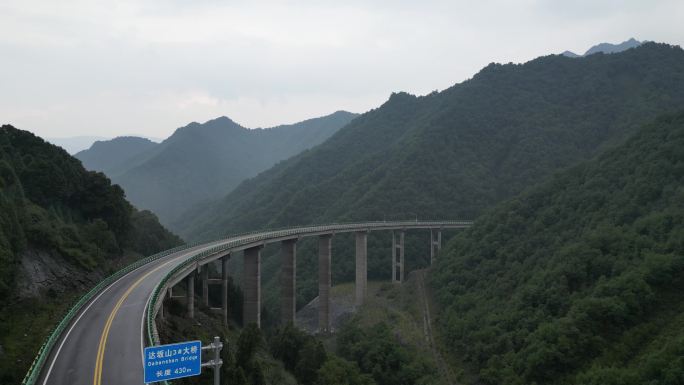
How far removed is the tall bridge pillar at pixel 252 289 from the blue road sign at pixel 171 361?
43.6m

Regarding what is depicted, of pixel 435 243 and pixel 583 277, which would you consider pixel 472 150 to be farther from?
pixel 583 277

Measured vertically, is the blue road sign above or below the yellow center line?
above

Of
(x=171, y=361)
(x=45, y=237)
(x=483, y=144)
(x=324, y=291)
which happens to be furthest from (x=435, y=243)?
(x=171, y=361)

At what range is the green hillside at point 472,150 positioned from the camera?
117188mm

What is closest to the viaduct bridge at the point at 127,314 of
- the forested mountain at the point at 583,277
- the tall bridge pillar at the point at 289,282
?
the tall bridge pillar at the point at 289,282

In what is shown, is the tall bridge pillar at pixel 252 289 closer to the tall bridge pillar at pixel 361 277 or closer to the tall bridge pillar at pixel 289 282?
the tall bridge pillar at pixel 289 282

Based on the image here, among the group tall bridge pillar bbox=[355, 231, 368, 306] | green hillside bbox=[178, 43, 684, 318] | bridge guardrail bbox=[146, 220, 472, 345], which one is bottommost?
Answer: tall bridge pillar bbox=[355, 231, 368, 306]

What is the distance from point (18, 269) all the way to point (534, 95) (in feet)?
510

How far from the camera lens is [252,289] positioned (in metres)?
63.6

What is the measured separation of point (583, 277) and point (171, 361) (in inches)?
1954

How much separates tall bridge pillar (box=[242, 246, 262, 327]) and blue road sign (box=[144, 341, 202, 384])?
143 feet

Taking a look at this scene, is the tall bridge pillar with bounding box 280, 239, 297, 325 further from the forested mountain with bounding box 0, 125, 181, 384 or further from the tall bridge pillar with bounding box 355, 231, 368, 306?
the tall bridge pillar with bounding box 355, 231, 368, 306

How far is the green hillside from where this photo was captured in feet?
384

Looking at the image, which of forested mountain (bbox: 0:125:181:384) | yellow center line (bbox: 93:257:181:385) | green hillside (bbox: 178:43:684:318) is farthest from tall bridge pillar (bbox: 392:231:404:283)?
yellow center line (bbox: 93:257:181:385)
